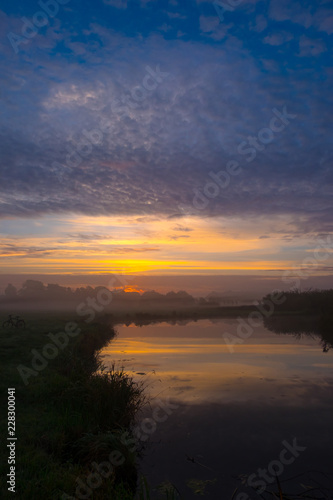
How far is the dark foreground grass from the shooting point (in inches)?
295

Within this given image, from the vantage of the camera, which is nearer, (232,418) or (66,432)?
(66,432)

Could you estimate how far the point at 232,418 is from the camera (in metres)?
13.3

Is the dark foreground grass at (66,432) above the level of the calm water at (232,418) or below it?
above

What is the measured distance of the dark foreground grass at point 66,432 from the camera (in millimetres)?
7492

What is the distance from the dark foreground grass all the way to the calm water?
3.79ft

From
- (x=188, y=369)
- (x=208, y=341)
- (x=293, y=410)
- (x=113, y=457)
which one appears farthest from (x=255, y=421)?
(x=208, y=341)

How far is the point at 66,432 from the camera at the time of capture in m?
10.2

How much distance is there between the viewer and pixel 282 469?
940 centimetres

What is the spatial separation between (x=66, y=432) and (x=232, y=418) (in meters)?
6.39

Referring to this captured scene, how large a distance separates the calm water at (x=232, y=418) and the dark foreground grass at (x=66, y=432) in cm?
115

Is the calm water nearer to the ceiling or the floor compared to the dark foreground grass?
nearer to the floor

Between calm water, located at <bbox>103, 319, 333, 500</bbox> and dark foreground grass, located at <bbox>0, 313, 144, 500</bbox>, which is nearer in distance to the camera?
dark foreground grass, located at <bbox>0, 313, 144, 500</bbox>

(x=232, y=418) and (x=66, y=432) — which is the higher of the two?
(x=66, y=432)

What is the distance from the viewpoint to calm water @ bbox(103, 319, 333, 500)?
30.2 feet
